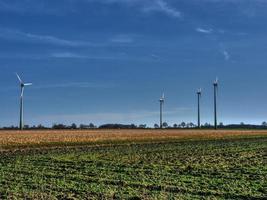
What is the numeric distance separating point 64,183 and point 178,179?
4557mm

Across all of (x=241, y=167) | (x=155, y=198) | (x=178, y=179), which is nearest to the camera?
(x=155, y=198)

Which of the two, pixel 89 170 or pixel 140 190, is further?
pixel 89 170

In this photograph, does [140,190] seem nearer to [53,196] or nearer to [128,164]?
[53,196]

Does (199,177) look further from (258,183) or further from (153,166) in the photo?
(153,166)

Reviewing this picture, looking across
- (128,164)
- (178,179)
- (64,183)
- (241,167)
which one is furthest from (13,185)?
(241,167)

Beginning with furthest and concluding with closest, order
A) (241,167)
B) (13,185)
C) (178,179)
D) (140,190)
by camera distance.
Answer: (241,167), (178,179), (13,185), (140,190)

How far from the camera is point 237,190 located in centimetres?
1800

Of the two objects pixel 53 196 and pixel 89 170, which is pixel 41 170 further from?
pixel 53 196

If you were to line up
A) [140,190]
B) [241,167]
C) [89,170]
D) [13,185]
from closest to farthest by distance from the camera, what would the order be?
[140,190], [13,185], [89,170], [241,167]

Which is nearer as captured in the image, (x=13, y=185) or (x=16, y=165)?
(x=13, y=185)

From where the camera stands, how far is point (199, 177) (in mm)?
21906

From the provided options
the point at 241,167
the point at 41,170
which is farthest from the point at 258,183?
the point at 41,170

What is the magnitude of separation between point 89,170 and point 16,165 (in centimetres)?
508

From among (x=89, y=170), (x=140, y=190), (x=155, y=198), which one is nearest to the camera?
(x=155, y=198)
